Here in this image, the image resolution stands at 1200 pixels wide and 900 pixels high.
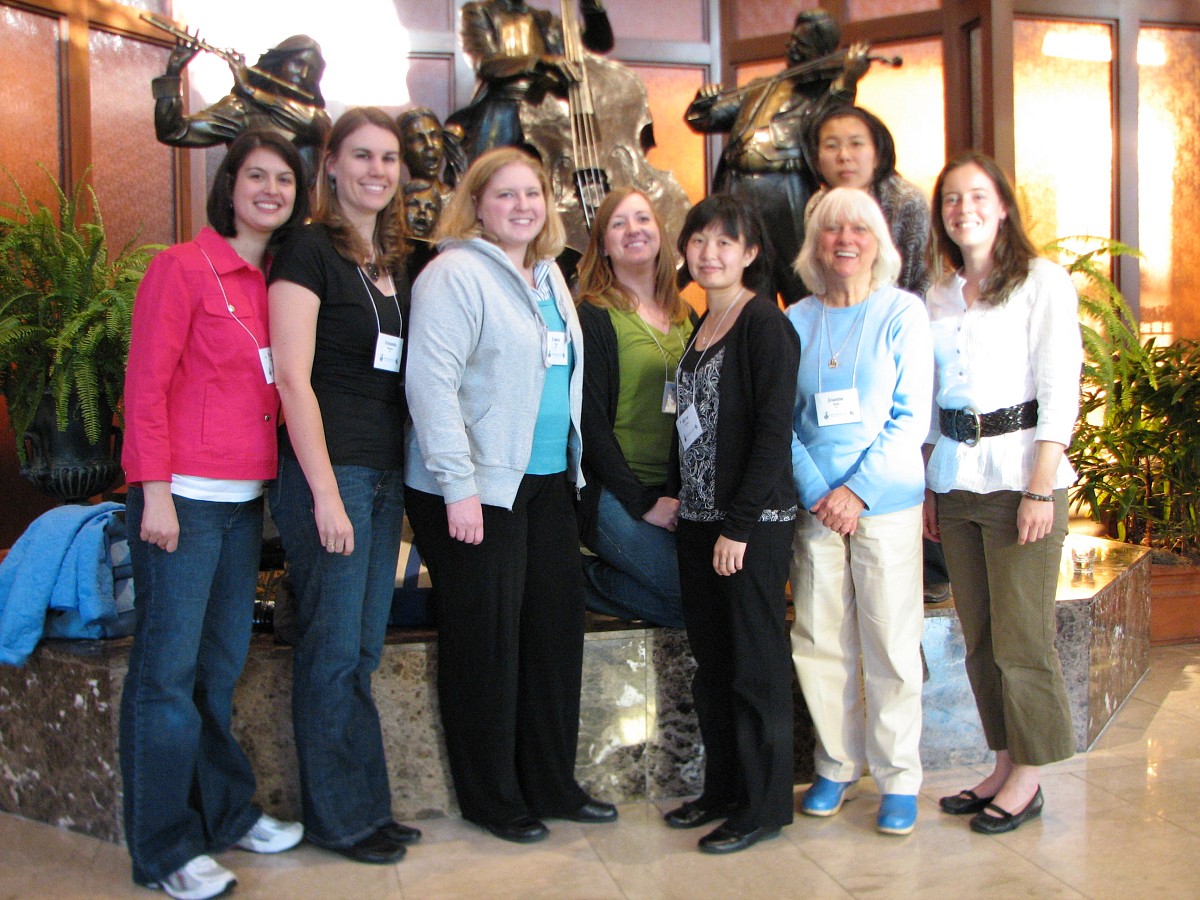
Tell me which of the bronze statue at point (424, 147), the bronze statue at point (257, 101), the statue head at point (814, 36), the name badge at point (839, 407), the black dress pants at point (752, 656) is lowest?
the black dress pants at point (752, 656)

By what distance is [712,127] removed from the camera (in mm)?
3990

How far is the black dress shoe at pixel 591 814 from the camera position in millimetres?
2275

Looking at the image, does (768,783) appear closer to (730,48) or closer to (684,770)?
(684,770)

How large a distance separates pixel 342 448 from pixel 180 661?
446mm

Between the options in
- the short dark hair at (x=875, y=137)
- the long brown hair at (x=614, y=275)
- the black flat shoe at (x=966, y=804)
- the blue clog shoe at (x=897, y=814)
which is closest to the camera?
the blue clog shoe at (x=897, y=814)

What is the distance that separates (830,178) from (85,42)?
312cm

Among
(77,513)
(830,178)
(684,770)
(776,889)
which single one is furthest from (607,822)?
(830,178)

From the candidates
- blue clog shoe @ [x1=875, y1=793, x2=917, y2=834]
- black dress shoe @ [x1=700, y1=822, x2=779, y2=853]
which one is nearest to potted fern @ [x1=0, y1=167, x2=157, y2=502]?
black dress shoe @ [x1=700, y1=822, x2=779, y2=853]

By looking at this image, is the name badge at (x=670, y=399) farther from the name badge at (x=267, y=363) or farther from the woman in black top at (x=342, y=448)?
the name badge at (x=267, y=363)

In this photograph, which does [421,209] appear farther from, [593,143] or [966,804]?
[966,804]

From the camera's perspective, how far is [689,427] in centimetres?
216

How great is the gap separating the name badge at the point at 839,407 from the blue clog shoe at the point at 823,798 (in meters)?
0.74

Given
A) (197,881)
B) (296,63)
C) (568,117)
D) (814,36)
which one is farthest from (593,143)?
(197,881)

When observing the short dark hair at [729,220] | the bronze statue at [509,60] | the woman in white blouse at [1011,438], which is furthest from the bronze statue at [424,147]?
the woman in white blouse at [1011,438]
